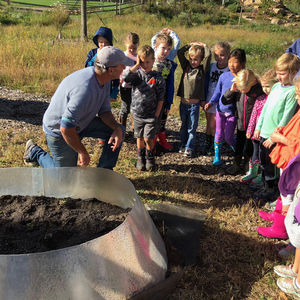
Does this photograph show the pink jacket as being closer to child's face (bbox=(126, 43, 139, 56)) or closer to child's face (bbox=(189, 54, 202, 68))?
child's face (bbox=(189, 54, 202, 68))

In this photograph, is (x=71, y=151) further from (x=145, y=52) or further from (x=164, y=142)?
(x=164, y=142)

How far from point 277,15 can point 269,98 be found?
3671 cm

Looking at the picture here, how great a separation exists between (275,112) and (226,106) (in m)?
0.99

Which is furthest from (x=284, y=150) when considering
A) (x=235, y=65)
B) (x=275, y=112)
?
(x=235, y=65)

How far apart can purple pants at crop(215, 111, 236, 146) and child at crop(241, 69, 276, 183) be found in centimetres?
43

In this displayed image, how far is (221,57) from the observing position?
4.84 meters

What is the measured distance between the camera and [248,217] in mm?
3717

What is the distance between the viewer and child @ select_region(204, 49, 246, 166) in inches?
175

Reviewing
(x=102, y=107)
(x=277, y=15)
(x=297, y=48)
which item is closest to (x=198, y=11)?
(x=277, y=15)

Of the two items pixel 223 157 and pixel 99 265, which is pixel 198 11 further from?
pixel 99 265

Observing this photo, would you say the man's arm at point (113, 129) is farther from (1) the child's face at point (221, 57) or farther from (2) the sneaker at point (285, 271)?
(1) the child's face at point (221, 57)

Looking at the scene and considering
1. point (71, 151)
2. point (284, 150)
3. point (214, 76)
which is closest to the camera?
point (284, 150)

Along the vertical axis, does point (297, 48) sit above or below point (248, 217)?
above

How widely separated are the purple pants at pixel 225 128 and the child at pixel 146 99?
0.88 metres
